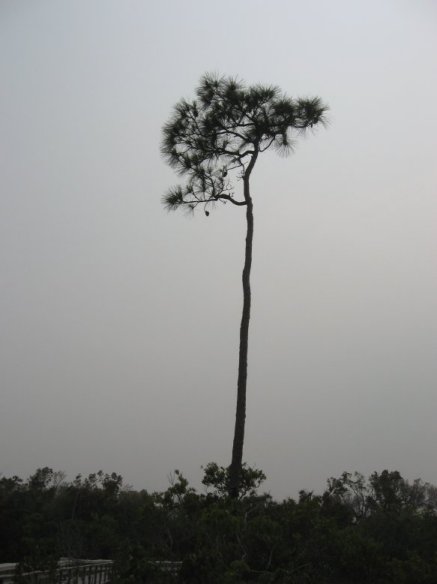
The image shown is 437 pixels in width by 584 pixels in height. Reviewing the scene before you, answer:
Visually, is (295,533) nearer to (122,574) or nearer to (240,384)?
(122,574)

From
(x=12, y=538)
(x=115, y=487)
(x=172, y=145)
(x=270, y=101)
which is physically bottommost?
(x=12, y=538)

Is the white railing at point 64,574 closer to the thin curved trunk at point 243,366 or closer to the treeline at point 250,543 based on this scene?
the treeline at point 250,543

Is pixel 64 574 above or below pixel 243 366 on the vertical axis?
below

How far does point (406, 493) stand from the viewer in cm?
3341

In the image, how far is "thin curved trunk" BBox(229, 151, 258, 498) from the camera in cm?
1162

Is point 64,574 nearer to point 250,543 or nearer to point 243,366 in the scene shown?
point 250,543

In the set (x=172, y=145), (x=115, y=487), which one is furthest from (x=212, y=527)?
(x=115, y=487)

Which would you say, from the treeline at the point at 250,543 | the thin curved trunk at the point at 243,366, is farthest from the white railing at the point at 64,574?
the thin curved trunk at the point at 243,366

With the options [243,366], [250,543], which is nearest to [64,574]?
[250,543]

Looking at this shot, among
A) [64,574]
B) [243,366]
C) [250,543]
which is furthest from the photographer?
[243,366]

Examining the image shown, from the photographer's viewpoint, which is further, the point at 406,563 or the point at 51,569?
the point at 406,563

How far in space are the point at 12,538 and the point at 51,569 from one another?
16.7m

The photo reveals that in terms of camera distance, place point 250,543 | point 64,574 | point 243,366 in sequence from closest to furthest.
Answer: point 250,543, point 64,574, point 243,366

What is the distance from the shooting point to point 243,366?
503 inches
